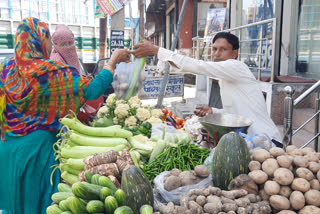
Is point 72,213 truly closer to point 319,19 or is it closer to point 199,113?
point 199,113

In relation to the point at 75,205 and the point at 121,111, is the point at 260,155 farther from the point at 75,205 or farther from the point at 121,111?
the point at 121,111

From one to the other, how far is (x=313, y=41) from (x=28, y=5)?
24.1m

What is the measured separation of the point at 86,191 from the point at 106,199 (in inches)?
4.8

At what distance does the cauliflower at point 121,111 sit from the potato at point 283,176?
2479 millimetres

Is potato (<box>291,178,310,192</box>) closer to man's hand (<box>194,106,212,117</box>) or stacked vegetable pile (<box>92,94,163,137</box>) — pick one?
man's hand (<box>194,106,212,117</box>)

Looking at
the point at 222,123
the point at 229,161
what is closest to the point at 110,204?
the point at 229,161

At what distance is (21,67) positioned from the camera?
2324mm

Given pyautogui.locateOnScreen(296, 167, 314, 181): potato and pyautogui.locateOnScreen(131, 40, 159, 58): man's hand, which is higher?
pyautogui.locateOnScreen(131, 40, 159, 58): man's hand

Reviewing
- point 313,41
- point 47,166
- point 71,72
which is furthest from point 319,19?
point 47,166

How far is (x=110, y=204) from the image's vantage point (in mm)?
1420

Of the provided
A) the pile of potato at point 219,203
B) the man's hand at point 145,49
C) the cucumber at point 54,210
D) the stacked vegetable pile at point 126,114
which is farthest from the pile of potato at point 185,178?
the stacked vegetable pile at point 126,114

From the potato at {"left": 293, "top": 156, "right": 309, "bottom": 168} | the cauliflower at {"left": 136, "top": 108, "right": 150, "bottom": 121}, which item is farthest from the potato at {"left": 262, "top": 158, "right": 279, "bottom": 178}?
the cauliflower at {"left": 136, "top": 108, "right": 150, "bottom": 121}

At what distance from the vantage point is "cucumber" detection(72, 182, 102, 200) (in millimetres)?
1467

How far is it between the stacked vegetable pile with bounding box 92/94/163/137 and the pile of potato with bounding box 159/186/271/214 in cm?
194
